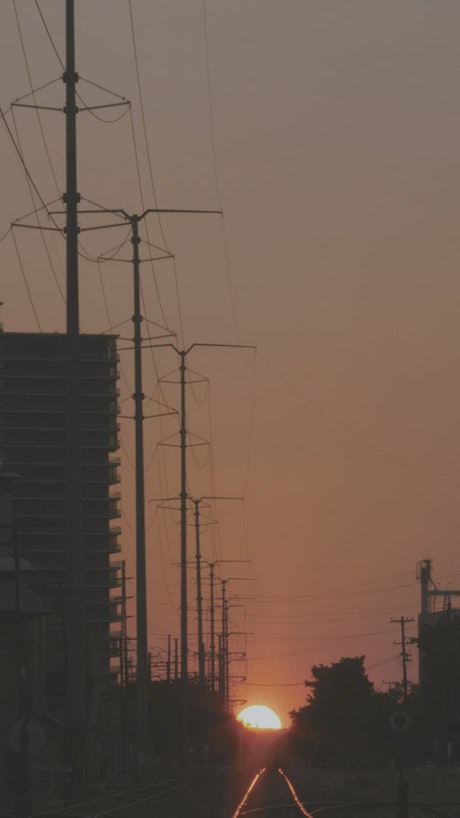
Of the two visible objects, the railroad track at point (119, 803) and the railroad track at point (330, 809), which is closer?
the railroad track at point (119, 803)

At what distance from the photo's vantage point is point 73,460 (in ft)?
149

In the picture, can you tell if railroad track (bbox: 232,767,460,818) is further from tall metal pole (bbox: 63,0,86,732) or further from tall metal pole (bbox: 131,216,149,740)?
tall metal pole (bbox: 131,216,149,740)

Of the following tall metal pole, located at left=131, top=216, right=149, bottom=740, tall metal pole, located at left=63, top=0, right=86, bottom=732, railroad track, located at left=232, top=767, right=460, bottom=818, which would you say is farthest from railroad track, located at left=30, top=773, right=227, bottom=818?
tall metal pole, located at left=131, top=216, right=149, bottom=740

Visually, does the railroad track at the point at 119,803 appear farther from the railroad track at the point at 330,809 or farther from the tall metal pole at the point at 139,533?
the tall metal pole at the point at 139,533

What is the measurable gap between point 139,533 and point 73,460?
95.8 feet

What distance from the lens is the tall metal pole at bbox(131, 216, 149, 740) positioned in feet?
242

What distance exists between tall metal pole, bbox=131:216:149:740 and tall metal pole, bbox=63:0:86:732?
24.0 m

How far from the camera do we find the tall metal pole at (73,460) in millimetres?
44906

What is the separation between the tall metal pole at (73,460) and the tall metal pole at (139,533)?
24025 mm

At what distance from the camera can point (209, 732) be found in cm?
19200

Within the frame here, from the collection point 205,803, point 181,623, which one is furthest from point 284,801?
point 181,623

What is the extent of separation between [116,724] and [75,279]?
136202 millimetres

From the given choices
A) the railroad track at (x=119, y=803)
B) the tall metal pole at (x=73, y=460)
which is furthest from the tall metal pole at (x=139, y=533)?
the tall metal pole at (x=73, y=460)

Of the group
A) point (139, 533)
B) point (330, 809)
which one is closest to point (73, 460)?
point (330, 809)
